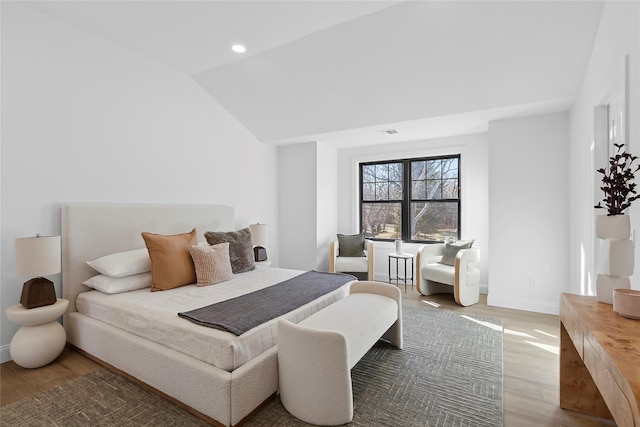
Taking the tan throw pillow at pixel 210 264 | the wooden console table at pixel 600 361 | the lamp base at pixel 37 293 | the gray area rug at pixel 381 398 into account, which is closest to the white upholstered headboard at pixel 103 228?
the lamp base at pixel 37 293

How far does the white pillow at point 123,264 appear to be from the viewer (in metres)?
2.57

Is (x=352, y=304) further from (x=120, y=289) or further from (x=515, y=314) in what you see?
(x=515, y=314)

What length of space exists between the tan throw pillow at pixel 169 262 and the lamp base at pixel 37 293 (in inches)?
27.6

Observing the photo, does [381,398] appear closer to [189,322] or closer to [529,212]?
[189,322]

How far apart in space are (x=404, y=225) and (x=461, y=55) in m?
2.87

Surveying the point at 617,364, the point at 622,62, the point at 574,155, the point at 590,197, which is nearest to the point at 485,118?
the point at 574,155

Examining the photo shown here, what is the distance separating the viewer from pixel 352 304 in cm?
232

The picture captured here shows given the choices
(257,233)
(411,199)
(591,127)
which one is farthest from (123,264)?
(411,199)

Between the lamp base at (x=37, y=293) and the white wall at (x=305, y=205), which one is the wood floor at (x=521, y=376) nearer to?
the lamp base at (x=37, y=293)

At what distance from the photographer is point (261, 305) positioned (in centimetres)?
223

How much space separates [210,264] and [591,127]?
11.2 ft

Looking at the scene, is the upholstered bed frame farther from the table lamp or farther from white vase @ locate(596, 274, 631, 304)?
white vase @ locate(596, 274, 631, 304)

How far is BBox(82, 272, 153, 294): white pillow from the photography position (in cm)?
256

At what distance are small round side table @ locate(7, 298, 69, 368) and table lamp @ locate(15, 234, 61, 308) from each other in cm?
7
